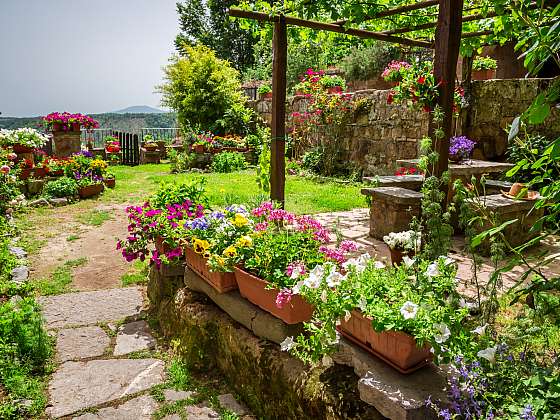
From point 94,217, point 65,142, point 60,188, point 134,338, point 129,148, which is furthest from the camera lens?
point 129,148

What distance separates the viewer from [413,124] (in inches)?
283

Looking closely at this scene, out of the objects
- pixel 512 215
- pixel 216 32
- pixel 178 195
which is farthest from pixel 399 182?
pixel 216 32

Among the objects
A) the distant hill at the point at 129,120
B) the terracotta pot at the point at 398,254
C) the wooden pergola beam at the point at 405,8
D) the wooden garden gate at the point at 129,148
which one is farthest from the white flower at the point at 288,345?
the distant hill at the point at 129,120

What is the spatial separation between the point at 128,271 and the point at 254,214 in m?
2.07

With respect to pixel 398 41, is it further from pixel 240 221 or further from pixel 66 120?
pixel 66 120

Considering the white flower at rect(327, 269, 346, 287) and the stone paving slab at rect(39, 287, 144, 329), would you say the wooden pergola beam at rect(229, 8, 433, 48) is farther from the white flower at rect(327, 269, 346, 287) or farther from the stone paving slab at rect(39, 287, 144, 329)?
the white flower at rect(327, 269, 346, 287)

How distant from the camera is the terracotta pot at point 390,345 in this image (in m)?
1.49

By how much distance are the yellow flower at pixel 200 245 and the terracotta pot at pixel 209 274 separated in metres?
0.04

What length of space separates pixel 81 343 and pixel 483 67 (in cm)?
862

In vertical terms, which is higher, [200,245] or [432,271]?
[432,271]

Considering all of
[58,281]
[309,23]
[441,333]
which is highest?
[309,23]

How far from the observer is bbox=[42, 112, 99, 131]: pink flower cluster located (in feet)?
29.6

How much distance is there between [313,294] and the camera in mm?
1719

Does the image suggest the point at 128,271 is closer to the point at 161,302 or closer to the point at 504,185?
the point at 161,302
